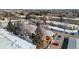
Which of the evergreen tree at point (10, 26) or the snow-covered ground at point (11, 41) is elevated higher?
the evergreen tree at point (10, 26)

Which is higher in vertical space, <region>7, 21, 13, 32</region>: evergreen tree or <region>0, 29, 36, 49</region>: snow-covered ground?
<region>7, 21, 13, 32</region>: evergreen tree

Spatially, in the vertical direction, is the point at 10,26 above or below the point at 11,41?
above
